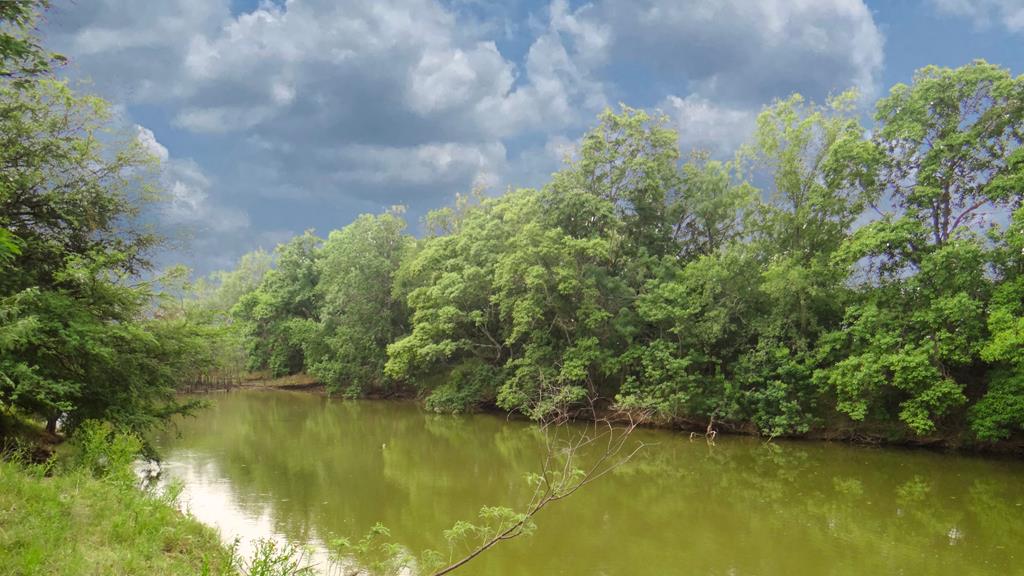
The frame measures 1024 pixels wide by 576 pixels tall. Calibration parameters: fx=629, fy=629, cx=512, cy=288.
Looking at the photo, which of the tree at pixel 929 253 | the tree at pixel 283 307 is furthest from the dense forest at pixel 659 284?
the tree at pixel 283 307

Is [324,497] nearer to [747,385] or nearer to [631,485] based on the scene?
[631,485]

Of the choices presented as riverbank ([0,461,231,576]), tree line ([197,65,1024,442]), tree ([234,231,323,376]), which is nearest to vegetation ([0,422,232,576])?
riverbank ([0,461,231,576])

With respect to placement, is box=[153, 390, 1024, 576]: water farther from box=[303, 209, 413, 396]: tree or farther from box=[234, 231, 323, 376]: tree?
box=[234, 231, 323, 376]: tree

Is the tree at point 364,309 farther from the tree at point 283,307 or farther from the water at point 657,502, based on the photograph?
the water at point 657,502

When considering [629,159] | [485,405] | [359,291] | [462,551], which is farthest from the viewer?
[359,291]

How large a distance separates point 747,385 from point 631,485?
938 cm

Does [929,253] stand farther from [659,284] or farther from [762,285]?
[659,284]

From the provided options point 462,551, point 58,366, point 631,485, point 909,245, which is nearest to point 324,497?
point 462,551

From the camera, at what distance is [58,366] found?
11000mm

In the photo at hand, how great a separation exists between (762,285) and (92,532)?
19.6m

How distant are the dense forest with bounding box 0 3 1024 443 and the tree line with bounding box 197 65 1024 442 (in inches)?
3.2

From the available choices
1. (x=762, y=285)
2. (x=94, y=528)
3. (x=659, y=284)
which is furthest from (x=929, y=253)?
(x=94, y=528)

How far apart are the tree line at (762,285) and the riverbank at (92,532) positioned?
574 cm

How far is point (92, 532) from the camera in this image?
6.50m
